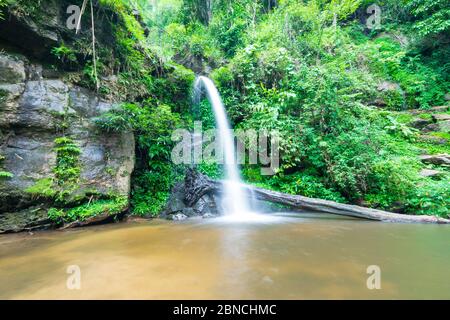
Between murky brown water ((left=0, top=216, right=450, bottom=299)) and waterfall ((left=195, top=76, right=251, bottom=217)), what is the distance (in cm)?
204

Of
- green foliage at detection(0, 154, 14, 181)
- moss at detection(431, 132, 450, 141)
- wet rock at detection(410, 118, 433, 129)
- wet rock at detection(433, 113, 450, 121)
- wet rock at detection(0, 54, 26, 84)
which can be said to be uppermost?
wet rock at detection(0, 54, 26, 84)

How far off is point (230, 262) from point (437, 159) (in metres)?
7.84

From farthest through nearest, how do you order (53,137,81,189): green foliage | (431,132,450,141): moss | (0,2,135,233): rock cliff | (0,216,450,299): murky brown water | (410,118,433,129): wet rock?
(410,118,433,129): wet rock
(431,132,450,141): moss
(53,137,81,189): green foliage
(0,2,135,233): rock cliff
(0,216,450,299): murky brown water

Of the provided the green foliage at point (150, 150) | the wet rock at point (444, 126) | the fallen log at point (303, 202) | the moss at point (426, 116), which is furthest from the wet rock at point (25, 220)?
the moss at point (426, 116)

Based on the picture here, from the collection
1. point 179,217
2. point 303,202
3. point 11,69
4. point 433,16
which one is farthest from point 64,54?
point 433,16

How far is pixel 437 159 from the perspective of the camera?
23.1 feet

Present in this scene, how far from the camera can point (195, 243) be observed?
3666 mm

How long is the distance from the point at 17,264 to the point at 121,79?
210 inches

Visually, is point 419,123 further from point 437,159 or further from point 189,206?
point 189,206

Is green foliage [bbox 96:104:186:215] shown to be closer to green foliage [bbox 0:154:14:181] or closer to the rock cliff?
the rock cliff

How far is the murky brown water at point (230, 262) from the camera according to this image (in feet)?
6.83

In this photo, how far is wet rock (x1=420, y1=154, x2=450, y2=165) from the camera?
22.7 feet

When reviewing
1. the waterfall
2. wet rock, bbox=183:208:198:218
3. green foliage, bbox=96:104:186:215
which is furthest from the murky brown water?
the waterfall
